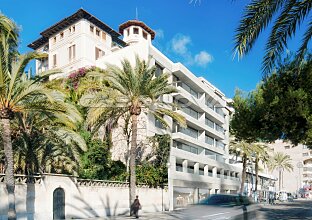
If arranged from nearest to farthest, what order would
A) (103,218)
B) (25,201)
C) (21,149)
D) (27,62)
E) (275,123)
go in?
(275,123) < (27,62) < (25,201) < (21,149) < (103,218)

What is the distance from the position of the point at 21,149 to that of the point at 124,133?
537 inches

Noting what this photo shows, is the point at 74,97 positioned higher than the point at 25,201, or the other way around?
the point at 74,97

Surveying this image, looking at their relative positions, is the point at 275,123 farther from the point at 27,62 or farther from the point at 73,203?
the point at 73,203

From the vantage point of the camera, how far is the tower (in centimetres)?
6106

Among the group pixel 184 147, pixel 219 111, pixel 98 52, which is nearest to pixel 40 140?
pixel 184 147

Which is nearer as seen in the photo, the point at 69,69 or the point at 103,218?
the point at 103,218

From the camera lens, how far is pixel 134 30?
2450 inches

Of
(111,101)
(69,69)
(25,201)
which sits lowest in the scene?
(25,201)

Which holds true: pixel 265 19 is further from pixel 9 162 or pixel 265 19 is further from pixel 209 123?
pixel 209 123

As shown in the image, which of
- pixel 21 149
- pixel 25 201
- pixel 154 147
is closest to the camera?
pixel 25 201

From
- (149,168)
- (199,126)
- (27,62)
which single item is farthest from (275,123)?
(199,126)

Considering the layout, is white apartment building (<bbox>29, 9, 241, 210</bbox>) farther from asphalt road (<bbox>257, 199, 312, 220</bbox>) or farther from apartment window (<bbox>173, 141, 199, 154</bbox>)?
asphalt road (<bbox>257, 199, 312, 220</bbox>)

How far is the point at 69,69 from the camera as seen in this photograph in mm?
50125

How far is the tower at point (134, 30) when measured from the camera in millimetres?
61062
